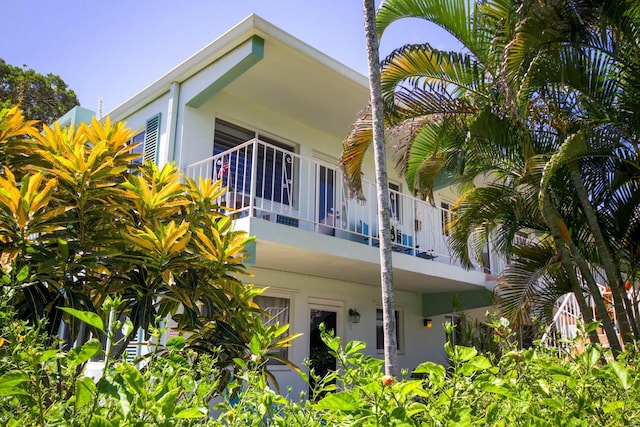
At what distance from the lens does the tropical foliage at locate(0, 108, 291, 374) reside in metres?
2.76

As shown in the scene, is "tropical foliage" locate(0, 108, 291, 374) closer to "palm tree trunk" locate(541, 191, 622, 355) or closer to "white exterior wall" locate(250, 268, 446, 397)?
"palm tree trunk" locate(541, 191, 622, 355)

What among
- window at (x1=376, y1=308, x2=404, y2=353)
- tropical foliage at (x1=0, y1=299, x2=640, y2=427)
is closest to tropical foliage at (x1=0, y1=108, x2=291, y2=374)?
tropical foliage at (x1=0, y1=299, x2=640, y2=427)

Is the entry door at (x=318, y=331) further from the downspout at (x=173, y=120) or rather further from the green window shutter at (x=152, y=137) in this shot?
the green window shutter at (x=152, y=137)

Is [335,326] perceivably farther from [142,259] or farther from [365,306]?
[142,259]

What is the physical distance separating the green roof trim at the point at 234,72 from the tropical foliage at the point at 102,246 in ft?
13.4

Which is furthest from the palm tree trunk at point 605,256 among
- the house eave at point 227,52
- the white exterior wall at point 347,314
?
the white exterior wall at point 347,314

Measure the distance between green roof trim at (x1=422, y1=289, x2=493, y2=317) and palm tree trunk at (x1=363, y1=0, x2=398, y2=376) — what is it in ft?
18.9

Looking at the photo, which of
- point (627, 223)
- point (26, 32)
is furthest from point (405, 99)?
A: point (26, 32)

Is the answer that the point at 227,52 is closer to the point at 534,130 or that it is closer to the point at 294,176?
the point at 294,176

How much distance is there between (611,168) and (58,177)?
6.14 meters

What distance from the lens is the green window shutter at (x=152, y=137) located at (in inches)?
340

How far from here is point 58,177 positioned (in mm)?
3107

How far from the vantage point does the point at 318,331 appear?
9.84m

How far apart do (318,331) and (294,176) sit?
10.00ft
